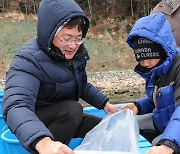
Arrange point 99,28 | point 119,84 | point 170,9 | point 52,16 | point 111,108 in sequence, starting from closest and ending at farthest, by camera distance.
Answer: point 52,16 < point 111,108 < point 170,9 < point 119,84 < point 99,28

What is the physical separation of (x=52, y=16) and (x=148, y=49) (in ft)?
1.59

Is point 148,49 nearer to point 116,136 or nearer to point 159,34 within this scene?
point 159,34

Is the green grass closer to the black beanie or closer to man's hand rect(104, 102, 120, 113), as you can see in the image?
man's hand rect(104, 102, 120, 113)

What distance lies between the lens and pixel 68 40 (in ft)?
6.05

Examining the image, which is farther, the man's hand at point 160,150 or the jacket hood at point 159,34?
the jacket hood at point 159,34

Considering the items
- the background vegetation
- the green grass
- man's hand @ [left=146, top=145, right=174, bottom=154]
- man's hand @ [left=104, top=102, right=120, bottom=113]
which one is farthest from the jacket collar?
the green grass

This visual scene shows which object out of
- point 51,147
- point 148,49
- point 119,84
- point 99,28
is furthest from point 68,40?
point 99,28

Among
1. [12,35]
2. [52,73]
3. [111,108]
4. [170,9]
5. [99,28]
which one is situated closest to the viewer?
[52,73]

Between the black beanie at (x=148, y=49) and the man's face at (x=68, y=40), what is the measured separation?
286 millimetres

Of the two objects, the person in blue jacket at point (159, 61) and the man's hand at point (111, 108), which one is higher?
the person in blue jacket at point (159, 61)

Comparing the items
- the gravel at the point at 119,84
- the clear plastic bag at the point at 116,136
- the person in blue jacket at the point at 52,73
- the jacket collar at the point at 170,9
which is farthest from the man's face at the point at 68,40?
the gravel at the point at 119,84

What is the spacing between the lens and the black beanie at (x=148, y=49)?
1.88m

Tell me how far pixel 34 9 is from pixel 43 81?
86.2ft

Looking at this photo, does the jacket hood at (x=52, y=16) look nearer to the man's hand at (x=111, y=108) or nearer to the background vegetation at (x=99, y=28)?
the man's hand at (x=111, y=108)
